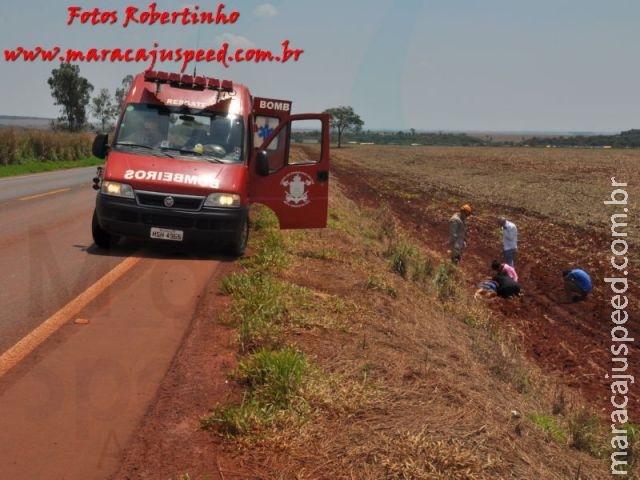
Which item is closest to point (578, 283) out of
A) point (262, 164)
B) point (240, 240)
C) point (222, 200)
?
point (262, 164)

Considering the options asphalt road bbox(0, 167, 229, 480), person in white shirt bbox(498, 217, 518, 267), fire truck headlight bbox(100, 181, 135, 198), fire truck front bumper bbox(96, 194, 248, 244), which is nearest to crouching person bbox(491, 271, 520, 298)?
person in white shirt bbox(498, 217, 518, 267)

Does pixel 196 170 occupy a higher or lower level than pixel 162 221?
higher

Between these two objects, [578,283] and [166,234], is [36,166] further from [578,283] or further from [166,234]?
[578,283]

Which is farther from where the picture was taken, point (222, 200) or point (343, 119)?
point (343, 119)

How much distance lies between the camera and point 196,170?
8992 mm

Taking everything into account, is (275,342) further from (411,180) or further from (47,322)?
(411,180)

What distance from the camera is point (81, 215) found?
13641 mm

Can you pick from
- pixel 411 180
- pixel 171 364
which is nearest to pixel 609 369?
pixel 171 364

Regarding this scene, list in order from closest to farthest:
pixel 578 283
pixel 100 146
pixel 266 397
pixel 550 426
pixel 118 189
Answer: pixel 266 397 → pixel 550 426 → pixel 118 189 → pixel 100 146 → pixel 578 283

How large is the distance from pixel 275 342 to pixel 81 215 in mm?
9475

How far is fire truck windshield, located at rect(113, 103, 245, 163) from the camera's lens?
9469mm

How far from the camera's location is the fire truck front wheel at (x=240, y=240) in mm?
9180

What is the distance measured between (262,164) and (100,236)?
2.56 meters

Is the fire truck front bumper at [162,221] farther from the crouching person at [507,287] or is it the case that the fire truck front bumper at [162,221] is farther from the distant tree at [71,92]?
the distant tree at [71,92]
